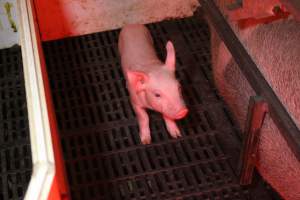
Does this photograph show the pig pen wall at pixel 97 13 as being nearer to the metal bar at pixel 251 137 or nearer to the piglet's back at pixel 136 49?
the piglet's back at pixel 136 49

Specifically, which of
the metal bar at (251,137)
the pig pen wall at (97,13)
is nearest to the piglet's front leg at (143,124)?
the metal bar at (251,137)

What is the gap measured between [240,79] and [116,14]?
1.01 meters

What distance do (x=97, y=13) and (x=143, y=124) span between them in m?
0.75

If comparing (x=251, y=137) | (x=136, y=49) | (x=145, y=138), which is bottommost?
(x=251, y=137)

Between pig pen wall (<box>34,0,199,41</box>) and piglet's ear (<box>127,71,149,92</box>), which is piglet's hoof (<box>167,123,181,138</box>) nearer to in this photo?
piglet's ear (<box>127,71,149,92</box>)

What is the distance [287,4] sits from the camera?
101cm

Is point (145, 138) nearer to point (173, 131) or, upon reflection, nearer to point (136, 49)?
point (173, 131)

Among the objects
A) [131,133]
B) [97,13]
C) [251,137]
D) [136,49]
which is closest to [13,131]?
[131,133]

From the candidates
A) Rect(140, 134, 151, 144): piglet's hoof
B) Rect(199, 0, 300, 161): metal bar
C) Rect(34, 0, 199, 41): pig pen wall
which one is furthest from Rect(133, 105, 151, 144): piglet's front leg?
Rect(34, 0, 199, 41): pig pen wall

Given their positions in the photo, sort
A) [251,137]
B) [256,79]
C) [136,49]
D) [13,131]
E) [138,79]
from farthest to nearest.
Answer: [136,49] < [13,131] < [138,79] < [251,137] < [256,79]

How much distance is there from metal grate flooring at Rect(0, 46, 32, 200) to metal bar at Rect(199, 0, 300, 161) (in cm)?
86

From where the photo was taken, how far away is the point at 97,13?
232 centimetres

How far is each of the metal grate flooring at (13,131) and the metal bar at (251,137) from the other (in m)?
0.77

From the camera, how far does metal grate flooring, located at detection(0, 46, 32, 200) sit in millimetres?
1654
